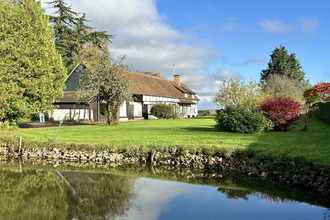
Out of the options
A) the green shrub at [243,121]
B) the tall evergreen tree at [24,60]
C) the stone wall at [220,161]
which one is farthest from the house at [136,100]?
the green shrub at [243,121]

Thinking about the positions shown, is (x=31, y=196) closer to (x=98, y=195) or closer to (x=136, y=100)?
(x=98, y=195)

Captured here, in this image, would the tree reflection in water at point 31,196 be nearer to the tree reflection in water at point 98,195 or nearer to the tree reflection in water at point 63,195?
the tree reflection in water at point 63,195

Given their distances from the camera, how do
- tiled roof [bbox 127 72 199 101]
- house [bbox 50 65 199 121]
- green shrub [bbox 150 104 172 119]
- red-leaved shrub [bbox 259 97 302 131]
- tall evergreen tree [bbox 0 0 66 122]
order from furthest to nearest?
tiled roof [bbox 127 72 199 101] < green shrub [bbox 150 104 172 119] < house [bbox 50 65 199 121] < tall evergreen tree [bbox 0 0 66 122] < red-leaved shrub [bbox 259 97 302 131]

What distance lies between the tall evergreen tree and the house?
2801 millimetres

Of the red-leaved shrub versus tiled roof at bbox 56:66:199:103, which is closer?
the red-leaved shrub

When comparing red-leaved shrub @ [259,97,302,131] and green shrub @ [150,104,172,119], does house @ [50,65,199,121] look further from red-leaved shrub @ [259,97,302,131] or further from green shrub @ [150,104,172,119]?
red-leaved shrub @ [259,97,302,131]

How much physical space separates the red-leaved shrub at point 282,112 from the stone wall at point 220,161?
7.96 m

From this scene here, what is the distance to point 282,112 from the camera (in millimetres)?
18797

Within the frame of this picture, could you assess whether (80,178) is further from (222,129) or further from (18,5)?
(18,5)

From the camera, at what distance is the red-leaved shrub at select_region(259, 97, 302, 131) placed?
18.6m

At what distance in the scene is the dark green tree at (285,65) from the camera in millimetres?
56375

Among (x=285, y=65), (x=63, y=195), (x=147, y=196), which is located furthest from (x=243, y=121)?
(x=285, y=65)

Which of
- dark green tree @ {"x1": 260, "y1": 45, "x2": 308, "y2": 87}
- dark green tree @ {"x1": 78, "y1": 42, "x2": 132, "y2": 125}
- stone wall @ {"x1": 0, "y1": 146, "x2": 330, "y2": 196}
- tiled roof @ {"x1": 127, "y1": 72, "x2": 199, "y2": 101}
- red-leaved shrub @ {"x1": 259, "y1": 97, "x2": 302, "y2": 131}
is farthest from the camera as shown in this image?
dark green tree @ {"x1": 260, "y1": 45, "x2": 308, "y2": 87}

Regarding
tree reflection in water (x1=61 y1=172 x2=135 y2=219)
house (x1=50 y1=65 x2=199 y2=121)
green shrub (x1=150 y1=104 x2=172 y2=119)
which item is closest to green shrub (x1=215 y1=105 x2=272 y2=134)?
tree reflection in water (x1=61 y1=172 x2=135 y2=219)
